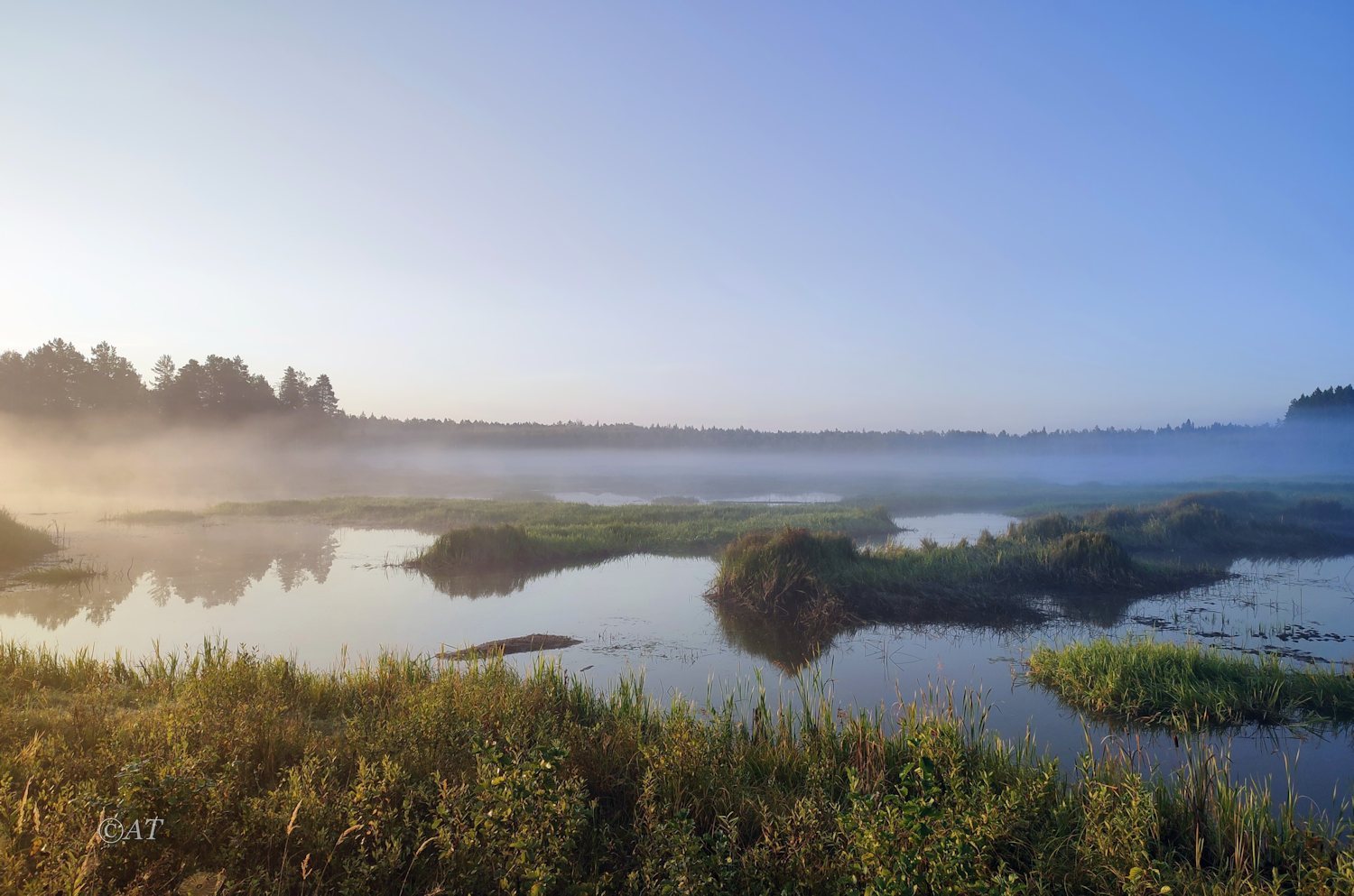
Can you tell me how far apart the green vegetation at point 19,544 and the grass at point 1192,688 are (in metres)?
26.2

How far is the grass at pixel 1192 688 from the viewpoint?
966 cm

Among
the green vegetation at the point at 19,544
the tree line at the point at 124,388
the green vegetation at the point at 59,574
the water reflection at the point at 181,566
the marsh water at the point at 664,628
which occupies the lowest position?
the marsh water at the point at 664,628

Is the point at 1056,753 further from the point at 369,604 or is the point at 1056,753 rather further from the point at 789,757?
the point at 369,604

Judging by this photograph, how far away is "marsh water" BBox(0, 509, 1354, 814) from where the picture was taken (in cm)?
976

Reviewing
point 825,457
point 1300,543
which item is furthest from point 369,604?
point 825,457

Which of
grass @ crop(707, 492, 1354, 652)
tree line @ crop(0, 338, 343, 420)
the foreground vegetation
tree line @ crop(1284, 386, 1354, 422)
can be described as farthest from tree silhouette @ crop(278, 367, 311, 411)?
tree line @ crop(1284, 386, 1354, 422)

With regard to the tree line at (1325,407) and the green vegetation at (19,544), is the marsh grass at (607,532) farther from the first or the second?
the tree line at (1325,407)

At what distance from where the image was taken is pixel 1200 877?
5.00 metres

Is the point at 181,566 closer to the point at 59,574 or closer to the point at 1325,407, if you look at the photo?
the point at 59,574

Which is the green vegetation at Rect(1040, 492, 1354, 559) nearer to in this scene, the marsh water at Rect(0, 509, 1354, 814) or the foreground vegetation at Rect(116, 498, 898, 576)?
the marsh water at Rect(0, 509, 1354, 814)

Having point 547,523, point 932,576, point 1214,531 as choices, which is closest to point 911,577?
point 932,576

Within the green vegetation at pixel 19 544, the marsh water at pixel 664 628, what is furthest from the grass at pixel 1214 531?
the green vegetation at pixel 19 544

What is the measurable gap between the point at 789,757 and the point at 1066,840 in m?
2.51

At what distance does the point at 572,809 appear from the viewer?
461cm
